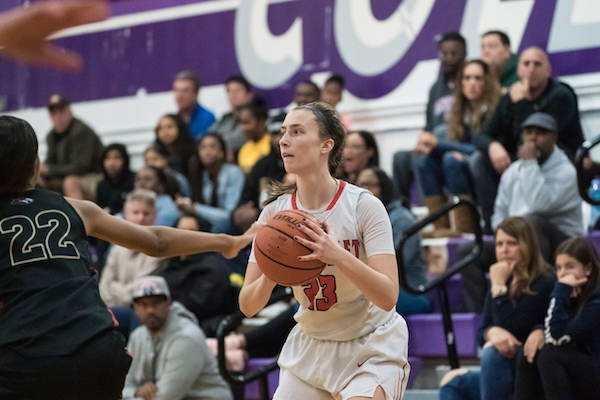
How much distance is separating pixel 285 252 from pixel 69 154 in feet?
25.2

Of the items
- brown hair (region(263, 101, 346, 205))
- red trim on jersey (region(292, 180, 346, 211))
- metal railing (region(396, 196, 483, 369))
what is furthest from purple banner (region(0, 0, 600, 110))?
red trim on jersey (region(292, 180, 346, 211))

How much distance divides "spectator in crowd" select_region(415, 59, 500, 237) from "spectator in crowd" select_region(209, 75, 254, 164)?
2.69 m

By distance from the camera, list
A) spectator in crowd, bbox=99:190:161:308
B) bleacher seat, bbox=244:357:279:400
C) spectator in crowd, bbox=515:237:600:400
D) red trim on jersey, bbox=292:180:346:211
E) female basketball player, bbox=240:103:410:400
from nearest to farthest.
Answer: female basketball player, bbox=240:103:410:400
red trim on jersey, bbox=292:180:346:211
spectator in crowd, bbox=515:237:600:400
bleacher seat, bbox=244:357:279:400
spectator in crowd, bbox=99:190:161:308

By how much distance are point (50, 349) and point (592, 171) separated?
4.84 metres

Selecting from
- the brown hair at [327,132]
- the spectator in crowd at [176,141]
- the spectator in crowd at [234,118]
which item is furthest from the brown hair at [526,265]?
the spectator in crowd at [176,141]

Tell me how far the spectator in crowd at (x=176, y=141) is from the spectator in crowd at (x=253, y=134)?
630mm

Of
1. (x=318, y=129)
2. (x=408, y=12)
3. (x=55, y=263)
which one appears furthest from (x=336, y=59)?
(x=55, y=263)

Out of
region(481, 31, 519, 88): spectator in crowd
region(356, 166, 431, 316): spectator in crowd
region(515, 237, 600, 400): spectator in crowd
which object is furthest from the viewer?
region(481, 31, 519, 88): spectator in crowd

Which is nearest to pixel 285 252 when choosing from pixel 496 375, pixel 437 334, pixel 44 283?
pixel 44 283

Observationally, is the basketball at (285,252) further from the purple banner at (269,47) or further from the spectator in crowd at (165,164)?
the purple banner at (269,47)

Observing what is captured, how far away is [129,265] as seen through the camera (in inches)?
273

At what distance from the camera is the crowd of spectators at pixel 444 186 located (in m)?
5.17

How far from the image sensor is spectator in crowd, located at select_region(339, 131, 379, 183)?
7.01 metres

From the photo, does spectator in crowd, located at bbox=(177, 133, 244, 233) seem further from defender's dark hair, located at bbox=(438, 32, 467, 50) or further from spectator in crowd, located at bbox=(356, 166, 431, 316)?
defender's dark hair, located at bbox=(438, 32, 467, 50)
